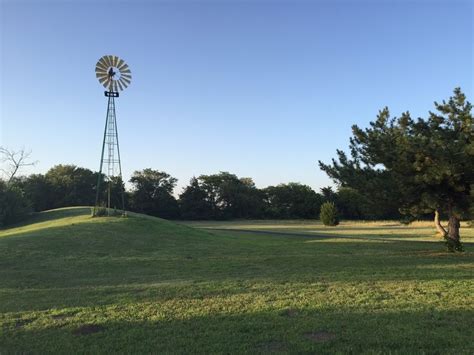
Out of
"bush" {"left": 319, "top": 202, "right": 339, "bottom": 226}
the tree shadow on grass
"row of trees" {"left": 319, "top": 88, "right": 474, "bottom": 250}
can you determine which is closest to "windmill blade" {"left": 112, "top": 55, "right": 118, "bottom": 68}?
the tree shadow on grass

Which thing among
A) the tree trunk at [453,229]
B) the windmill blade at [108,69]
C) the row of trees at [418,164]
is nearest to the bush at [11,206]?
the windmill blade at [108,69]

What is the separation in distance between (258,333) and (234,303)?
81.8 inches

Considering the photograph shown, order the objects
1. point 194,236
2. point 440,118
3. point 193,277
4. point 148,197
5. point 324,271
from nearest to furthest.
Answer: point 193,277
point 324,271
point 440,118
point 194,236
point 148,197

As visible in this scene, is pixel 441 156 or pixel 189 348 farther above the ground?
pixel 441 156

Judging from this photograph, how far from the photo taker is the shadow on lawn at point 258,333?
5.26 m

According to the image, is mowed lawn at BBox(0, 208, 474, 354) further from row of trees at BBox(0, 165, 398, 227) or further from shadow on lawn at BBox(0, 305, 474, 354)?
row of trees at BBox(0, 165, 398, 227)

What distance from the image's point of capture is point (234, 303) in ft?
26.0

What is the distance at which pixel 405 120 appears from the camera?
1670 cm

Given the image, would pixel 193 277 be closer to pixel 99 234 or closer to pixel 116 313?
pixel 116 313

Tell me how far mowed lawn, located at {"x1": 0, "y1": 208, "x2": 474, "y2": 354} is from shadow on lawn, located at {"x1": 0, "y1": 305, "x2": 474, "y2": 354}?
0.02m

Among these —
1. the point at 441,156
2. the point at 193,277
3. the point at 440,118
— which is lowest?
the point at 193,277

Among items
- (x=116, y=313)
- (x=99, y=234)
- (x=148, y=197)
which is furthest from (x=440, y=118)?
(x=148, y=197)

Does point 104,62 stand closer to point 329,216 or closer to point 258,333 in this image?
point 258,333

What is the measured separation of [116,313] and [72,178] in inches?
2702
